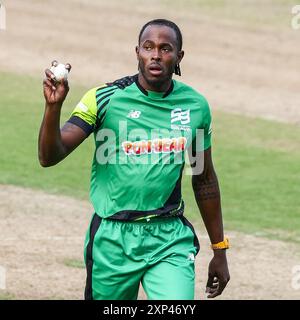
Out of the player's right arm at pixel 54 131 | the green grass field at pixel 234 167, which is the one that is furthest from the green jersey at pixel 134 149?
the green grass field at pixel 234 167

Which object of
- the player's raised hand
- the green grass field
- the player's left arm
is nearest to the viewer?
the player's raised hand

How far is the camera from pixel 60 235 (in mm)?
13609

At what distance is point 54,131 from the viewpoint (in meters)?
7.61

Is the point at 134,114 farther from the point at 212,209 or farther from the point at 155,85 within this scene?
the point at 212,209

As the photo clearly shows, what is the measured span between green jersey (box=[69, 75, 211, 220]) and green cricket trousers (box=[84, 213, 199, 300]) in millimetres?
87

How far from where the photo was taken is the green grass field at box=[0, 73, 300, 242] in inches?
576

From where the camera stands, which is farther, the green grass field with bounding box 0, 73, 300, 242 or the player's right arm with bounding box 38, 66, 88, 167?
the green grass field with bounding box 0, 73, 300, 242

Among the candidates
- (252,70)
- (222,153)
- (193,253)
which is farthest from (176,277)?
(252,70)

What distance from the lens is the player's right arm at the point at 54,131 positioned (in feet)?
24.5

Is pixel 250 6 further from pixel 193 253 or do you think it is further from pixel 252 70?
pixel 193 253

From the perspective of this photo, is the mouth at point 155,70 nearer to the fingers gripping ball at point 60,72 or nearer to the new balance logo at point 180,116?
the new balance logo at point 180,116

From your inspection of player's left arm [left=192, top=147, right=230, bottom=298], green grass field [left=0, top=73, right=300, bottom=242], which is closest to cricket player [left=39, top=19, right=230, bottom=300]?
player's left arm [left=192, top=147, right=230, bottom=298]

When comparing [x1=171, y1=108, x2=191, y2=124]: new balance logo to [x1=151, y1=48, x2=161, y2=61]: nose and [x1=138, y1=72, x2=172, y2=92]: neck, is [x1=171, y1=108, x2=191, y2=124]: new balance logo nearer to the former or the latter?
[x1=138, y1=72, x2=172, y2=92]: neck

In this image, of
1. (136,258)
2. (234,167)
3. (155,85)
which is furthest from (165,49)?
(234,167)
